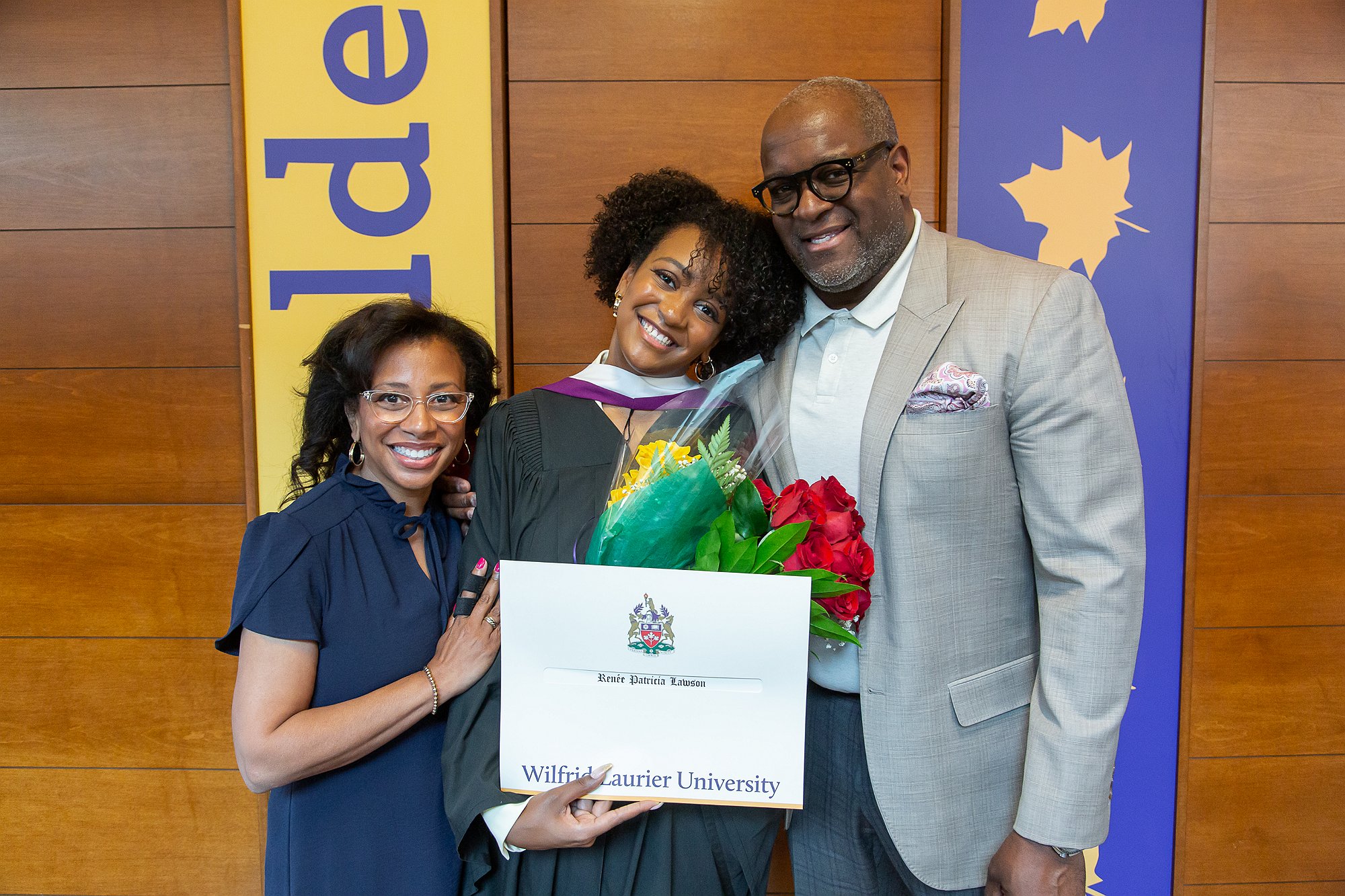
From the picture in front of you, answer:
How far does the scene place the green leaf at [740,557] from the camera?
102 cm

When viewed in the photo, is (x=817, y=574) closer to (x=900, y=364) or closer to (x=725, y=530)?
(x=725, y=530)

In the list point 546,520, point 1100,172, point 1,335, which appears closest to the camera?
point 546,520

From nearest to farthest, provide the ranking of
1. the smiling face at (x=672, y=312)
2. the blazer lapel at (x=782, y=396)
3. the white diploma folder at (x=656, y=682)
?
the white diploma folder at (x=656, y=682) < the blazer lapel at (x=782, y=396) < the smiling face at (x=672, y=312)

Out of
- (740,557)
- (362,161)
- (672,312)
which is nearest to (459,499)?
(672,312)

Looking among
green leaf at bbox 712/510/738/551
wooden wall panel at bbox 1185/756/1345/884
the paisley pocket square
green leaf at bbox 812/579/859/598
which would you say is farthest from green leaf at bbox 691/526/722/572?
wooden wall panel at bbox 1185/756/1345/884

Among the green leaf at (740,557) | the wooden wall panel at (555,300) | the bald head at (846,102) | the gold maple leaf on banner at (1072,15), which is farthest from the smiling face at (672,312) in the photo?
the gold maple leaf on banner at (1072,15)

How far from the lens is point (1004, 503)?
126cm

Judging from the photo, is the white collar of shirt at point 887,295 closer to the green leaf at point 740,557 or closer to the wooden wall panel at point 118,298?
the green leaf at point 740,557

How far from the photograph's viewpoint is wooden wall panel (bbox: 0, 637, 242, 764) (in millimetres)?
2152

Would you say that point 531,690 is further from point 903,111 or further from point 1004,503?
point 903,111

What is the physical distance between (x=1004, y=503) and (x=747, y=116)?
1.26m

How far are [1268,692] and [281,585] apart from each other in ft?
8.00

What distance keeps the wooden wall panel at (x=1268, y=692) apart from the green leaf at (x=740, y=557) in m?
1.71

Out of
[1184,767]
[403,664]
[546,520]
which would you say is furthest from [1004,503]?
[1184,767]
